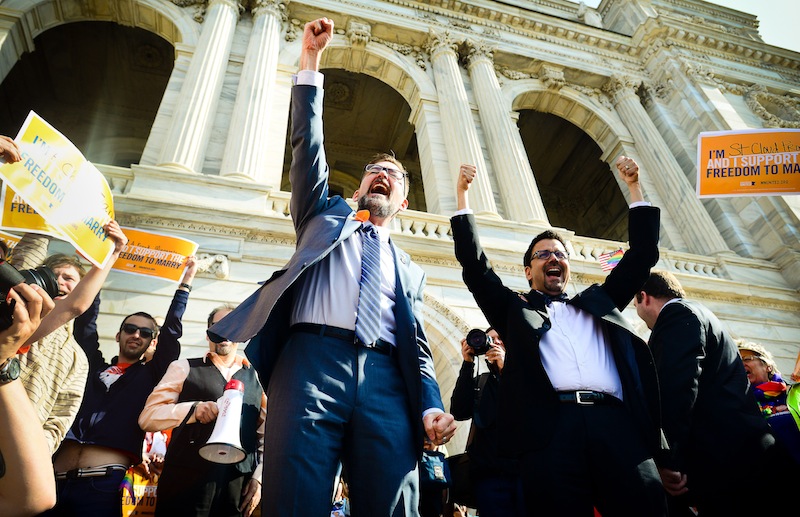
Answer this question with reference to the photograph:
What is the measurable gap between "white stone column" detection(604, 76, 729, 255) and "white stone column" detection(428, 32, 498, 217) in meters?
5.08

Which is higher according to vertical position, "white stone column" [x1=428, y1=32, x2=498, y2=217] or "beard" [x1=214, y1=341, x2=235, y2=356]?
"white stone column" [x1=428, y1=32, x2=498, y2=217]

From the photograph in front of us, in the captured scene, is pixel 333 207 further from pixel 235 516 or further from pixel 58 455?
pixel 58 455

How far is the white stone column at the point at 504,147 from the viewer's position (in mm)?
9773

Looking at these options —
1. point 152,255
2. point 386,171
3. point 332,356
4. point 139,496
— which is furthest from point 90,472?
point 152,255

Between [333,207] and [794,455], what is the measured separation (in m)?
3.10

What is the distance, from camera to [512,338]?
261cm

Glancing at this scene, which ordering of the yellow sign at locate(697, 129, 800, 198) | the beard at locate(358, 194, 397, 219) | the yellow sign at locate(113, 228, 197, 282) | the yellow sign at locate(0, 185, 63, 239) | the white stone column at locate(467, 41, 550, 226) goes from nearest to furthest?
the beard at locate(358, 194, 397, 219) < the yellow sign at locate(0, 185, 63, 239) < the yellow sign at locate(113, 228, 197, 282) < the yellow sign at locate(697, 129, 800, 198) < the white stone column at locate(467, 41, 550, 226)

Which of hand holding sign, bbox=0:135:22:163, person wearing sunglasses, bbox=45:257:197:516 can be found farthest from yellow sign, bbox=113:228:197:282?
hand holding sign, bbox=0:135:22:163

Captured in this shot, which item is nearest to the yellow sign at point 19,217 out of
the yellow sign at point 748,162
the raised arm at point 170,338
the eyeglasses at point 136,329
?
the eyeglasses at point 136,329

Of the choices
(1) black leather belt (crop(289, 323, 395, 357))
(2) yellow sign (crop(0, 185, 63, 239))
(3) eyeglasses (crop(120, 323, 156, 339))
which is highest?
(2) yellow sign (crop(0, 185, 63, 239))

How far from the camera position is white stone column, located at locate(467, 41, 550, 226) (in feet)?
32.1

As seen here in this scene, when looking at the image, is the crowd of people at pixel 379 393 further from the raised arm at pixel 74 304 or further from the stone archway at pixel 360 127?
the stone archway at pixel 360 127

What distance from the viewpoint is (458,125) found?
10.8m

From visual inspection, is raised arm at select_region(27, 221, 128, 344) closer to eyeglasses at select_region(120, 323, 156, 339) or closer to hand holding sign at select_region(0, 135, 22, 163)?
hand holding sign at select_region(0, 135, 22, 163)
